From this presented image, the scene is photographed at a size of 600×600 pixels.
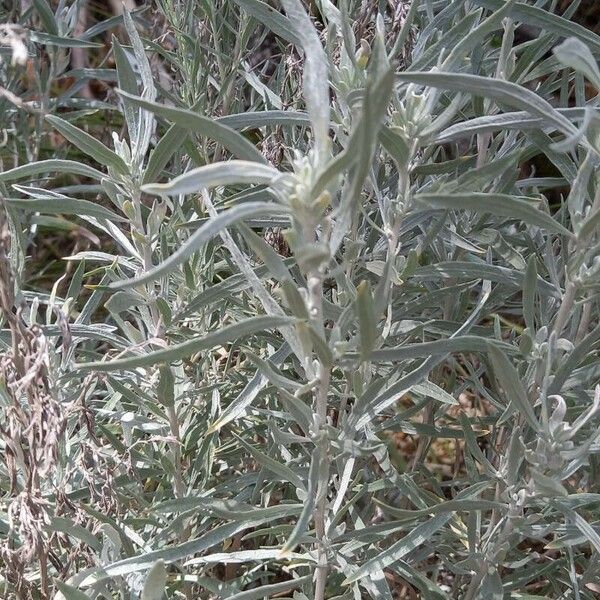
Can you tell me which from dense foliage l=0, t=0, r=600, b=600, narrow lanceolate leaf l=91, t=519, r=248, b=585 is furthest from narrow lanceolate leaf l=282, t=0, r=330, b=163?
narrow lanceolate leaf l=91, t=519, r=248, b=585

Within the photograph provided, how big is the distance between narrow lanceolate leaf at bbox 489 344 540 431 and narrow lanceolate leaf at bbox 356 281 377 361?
122mm

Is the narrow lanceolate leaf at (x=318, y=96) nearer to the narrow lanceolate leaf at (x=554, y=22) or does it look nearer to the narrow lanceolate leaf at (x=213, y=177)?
the narrow lanceolate leaf at (x=213, y=177)

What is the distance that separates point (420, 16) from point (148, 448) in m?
0.72

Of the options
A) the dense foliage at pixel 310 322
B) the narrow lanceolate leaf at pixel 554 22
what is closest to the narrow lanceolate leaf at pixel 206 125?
the dense foliage at pixel 310 322

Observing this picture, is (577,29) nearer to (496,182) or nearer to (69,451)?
(496,182)

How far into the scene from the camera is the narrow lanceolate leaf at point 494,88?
712 millimetres

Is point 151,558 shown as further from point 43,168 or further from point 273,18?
point 273,18

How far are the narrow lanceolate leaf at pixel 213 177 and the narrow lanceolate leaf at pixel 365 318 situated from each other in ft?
0.37

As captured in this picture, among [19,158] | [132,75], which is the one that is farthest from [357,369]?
[19,158]

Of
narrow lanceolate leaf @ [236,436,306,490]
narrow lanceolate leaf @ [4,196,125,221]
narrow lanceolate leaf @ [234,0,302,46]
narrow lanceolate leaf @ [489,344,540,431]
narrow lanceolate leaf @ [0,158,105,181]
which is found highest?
narrow lanceolate leaf @ [234,0,302,46]

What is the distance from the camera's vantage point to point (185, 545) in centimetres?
89

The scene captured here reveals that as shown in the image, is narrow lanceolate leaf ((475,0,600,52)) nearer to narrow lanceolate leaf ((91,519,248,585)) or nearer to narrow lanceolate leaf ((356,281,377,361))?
narrow lanceolate leaf ((356,281,377,361))

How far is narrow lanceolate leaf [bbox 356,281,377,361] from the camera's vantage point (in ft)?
2.21

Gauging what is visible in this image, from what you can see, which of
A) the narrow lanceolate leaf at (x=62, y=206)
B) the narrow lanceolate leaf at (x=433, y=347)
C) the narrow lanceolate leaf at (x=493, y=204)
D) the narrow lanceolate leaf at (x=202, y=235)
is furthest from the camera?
the narrow lanceolate leaf at (x=62, y=206)
